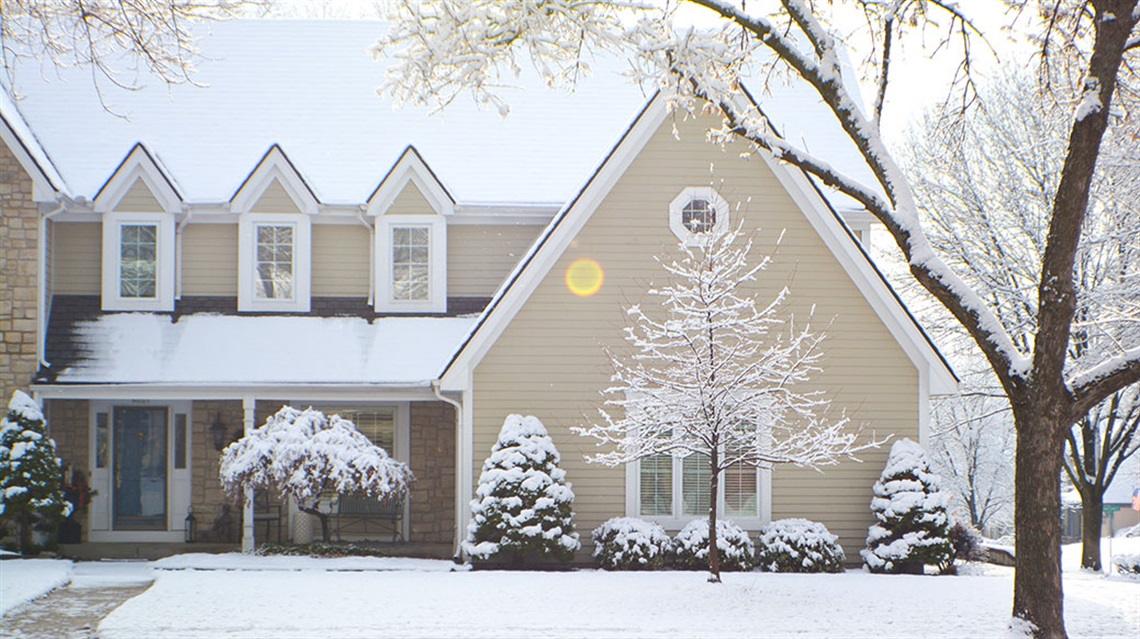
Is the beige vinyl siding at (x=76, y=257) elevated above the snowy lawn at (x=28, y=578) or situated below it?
above

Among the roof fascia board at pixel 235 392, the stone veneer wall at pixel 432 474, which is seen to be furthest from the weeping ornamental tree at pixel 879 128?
the stone veneer wall at pixel 432 474

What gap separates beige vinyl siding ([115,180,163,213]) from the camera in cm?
1777

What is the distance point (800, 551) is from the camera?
49.7ft

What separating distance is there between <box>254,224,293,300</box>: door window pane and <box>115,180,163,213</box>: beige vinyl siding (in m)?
1.65

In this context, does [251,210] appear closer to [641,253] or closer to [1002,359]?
[641,253]

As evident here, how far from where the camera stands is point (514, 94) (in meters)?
20.6

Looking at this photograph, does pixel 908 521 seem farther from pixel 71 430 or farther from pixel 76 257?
pixel 76 257

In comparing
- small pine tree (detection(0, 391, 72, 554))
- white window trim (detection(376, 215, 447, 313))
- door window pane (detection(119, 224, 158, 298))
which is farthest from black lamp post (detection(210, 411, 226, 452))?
white window trim (detection(376, 215, 447, 313))

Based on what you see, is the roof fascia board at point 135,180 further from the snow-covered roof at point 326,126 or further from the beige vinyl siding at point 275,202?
the beige vinyl siding at point 275,202

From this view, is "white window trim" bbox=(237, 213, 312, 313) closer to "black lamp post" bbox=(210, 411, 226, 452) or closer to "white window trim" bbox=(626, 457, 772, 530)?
"black lamp post" bbox=(210, 411, 226, 452)

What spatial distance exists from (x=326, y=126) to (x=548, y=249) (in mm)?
5967

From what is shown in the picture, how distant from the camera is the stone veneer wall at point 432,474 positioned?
17859mm

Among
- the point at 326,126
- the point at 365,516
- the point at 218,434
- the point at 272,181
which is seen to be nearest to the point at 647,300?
the point at 365,516

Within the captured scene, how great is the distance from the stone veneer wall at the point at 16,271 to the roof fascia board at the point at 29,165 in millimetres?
130
